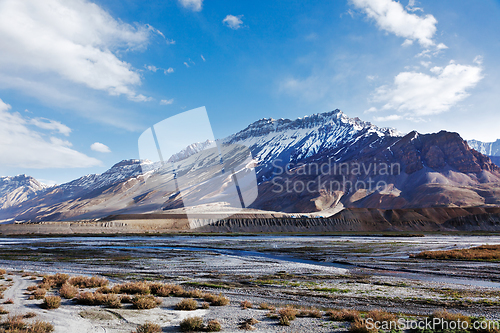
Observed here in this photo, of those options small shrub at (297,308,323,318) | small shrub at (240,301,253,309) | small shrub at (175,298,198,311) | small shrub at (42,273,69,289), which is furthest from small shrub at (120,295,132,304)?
small shrub at (297,308,323,318)

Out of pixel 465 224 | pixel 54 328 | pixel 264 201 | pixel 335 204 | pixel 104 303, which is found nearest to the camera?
pixel 54 328

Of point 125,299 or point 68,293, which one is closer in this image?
point 125,299

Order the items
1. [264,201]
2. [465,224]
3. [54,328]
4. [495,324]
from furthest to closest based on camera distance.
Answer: [264,201], [465,224], [495,324], [54,328]

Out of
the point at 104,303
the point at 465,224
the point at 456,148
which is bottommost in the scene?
the point at 465,224

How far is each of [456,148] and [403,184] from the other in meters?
47.4

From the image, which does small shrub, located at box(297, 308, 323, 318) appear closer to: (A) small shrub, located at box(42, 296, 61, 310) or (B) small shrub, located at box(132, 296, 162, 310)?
(B) small shrub, located at box(132, 296, 162, 310)

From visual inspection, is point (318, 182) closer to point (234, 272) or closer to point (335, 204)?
point (335, 204)

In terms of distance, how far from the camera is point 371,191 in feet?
525

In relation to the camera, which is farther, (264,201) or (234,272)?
(264,201)

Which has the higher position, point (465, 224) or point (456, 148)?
point (456, 148)

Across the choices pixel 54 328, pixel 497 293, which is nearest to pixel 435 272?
pixel 497 293

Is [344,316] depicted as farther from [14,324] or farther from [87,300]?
[14,324]

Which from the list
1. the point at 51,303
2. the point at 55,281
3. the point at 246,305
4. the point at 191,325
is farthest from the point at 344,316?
the point at 55,281

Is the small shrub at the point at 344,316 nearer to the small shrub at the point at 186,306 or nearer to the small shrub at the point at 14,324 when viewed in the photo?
the small shrub at the point at 186,306
